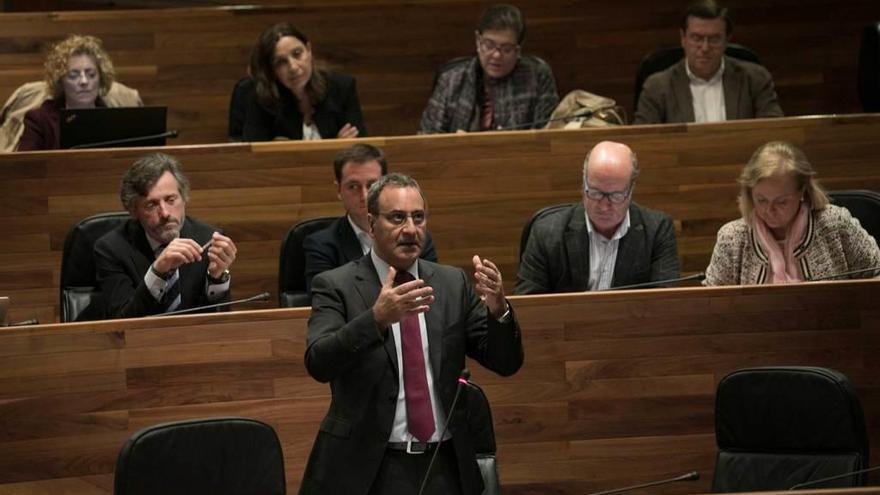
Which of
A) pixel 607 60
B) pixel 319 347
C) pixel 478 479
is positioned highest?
→ pixel 607 60

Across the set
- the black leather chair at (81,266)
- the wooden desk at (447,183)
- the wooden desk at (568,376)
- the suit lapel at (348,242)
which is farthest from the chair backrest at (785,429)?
the black leather chair at (81,266)

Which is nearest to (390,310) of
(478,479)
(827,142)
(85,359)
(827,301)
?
(478,479)

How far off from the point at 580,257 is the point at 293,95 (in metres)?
1.21

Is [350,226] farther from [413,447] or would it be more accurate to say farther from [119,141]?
[413,447]

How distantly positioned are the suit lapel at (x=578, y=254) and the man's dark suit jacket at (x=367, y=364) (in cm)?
80

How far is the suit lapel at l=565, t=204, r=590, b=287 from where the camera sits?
10.6 ft

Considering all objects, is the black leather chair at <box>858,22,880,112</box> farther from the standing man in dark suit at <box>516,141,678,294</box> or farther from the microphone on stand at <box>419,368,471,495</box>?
A: the microphone on stand at <box>419,368,471,495</box>

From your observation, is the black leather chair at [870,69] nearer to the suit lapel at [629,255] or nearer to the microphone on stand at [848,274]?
the microphone on stand at [848,274]

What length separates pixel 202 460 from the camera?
7.95 ft

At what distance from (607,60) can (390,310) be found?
2.78 metres

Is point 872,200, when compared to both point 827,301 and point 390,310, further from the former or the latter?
point 390,310

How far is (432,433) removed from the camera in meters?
2.35

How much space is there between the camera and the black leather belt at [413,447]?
235cm

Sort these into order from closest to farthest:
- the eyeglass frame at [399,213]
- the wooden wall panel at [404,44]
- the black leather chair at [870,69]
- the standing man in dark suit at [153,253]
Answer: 1. the eyeglass frame at [399,213]
2. the standing man in dark suit at [153,253]
3. the black leather chair at [870,69]
4. the wooden wall panel at [404,44]
